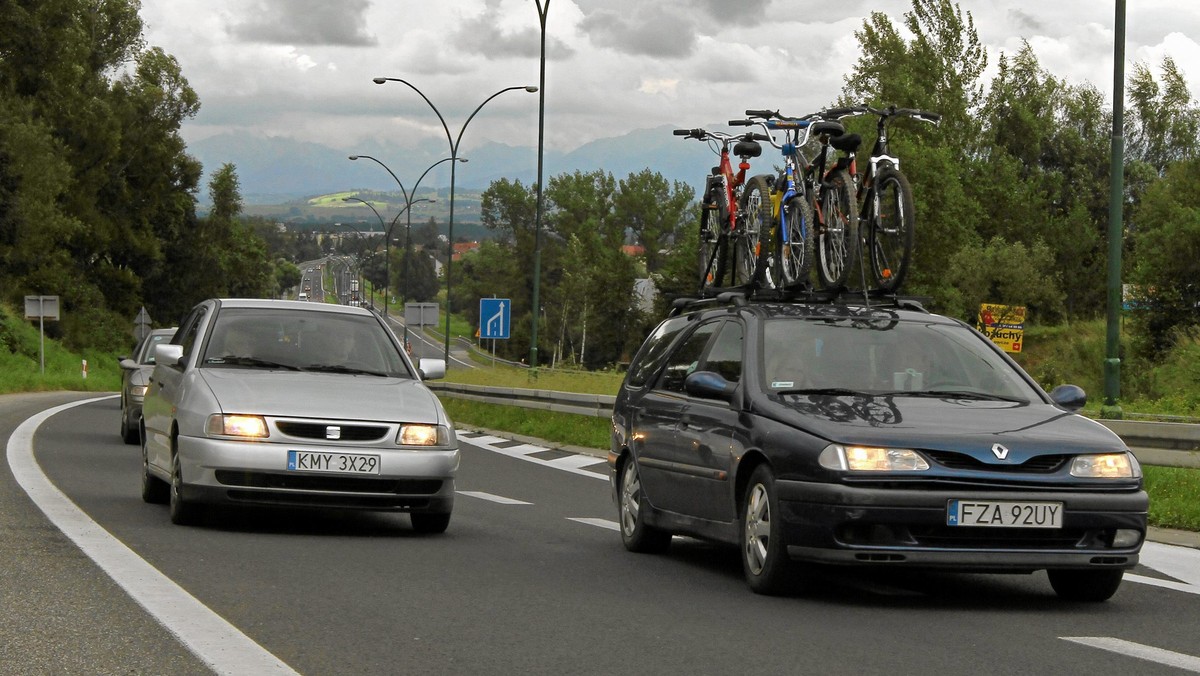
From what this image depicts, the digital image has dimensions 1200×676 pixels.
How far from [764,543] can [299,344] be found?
467cm

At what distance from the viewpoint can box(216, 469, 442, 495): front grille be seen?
10.4m

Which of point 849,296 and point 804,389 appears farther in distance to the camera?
point 849,296

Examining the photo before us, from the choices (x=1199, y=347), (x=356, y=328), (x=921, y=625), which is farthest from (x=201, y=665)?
(x=1199, y=347)

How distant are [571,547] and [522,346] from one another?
442ft

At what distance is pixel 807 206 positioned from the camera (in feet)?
42.4

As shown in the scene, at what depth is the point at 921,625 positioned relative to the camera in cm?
722

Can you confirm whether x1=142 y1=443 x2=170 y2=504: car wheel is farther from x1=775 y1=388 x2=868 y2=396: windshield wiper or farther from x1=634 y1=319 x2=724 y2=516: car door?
x1=775 y1=388 x2=868 y2=396: windshield wiper

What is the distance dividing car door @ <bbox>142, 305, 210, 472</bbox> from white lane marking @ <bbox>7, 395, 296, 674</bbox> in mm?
655

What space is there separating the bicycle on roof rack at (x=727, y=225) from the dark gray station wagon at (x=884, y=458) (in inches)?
183

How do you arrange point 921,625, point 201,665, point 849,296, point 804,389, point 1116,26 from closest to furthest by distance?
point 201,665, point 921,625, point 804,389, point 849,296, point 1116,26

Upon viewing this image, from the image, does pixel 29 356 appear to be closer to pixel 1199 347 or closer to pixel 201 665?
pixel 1199 347

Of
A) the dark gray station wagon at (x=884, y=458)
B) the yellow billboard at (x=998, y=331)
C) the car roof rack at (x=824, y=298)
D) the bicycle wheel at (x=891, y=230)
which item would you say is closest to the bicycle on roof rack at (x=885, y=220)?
the bicycle wheel at (x=891, y=230)

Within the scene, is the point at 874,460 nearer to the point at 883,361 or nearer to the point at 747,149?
the point at 883,361

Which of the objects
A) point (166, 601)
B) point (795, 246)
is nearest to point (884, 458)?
point (166, 601)
